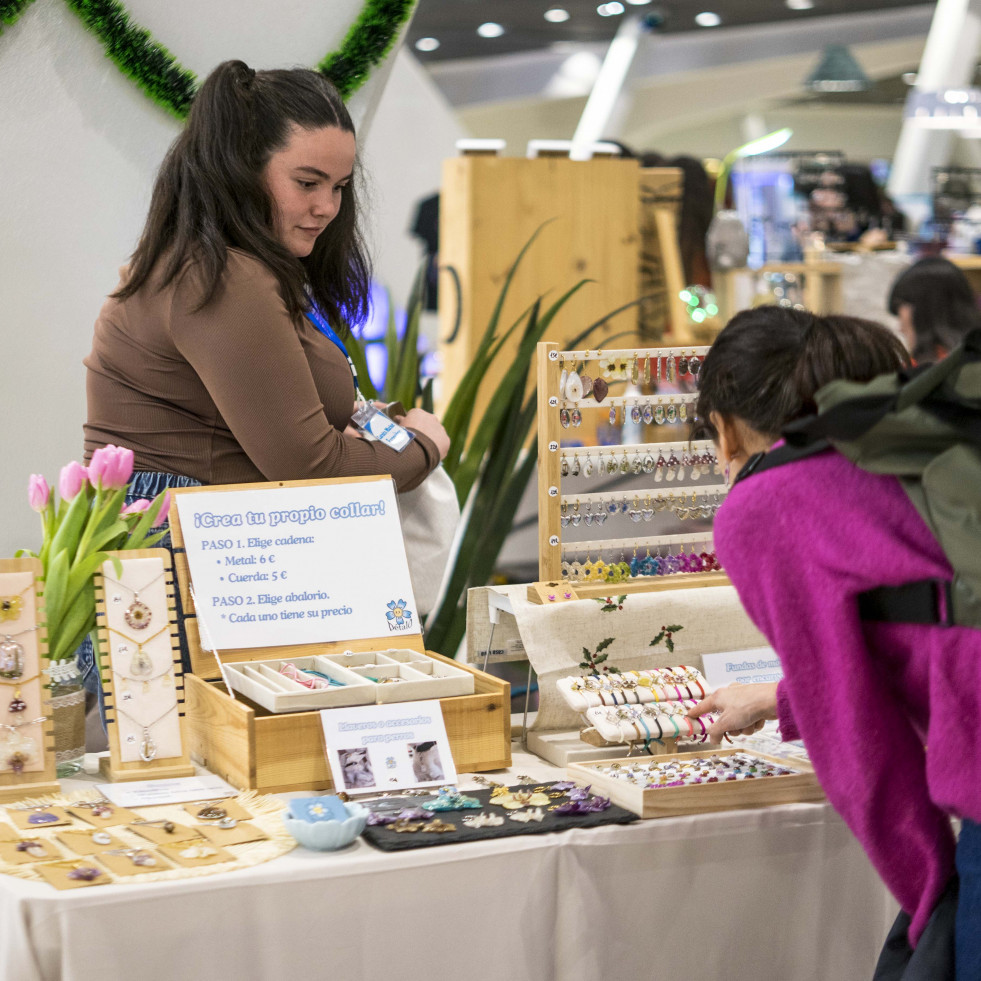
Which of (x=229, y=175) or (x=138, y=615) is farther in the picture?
(x=229, y=175)

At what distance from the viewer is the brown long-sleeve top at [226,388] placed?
1.65 m

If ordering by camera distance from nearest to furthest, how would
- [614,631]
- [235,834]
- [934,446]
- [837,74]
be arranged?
[934,446] < [235,834] < [614,631] < [837,74]

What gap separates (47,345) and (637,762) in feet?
5.32

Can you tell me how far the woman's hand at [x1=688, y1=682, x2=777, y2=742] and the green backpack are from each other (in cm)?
46

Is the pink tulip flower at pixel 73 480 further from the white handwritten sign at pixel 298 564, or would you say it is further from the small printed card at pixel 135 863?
the small printed card at pixel 135 863

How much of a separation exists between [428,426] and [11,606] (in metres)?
0.68

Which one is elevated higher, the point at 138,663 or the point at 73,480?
the point at 73,480

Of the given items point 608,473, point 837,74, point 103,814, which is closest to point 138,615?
point 103,814

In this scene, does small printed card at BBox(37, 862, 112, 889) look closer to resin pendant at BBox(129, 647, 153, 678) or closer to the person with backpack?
resin pendant at BBox(129, 647, 153, 678)

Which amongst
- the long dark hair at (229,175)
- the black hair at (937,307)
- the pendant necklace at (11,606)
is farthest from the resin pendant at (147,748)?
the black hair at (937,307)

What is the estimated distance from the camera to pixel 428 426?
6.24 ft

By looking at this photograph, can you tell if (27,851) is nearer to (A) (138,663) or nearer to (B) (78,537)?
(A) (138,663)

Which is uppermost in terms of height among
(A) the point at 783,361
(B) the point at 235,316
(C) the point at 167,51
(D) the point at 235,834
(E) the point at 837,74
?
(E) the point at 837,74

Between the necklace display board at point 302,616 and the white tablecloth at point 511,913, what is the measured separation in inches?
7.0
